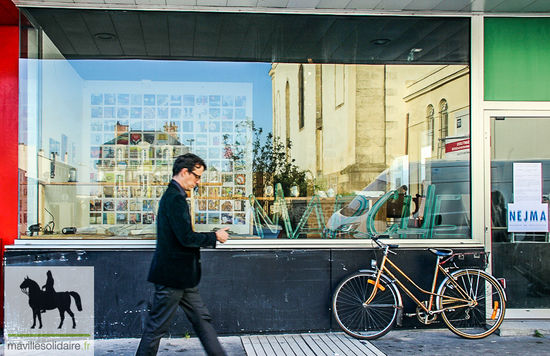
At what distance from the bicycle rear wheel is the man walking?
2.07m

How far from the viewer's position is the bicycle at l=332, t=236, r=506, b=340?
17.2ft

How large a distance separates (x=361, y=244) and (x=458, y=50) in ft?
9.24

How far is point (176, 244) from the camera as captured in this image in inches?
142

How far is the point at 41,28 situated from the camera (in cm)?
564

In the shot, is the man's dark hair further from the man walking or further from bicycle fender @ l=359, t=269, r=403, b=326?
bicycle fender @ l=359, t=269, r=403, b=326

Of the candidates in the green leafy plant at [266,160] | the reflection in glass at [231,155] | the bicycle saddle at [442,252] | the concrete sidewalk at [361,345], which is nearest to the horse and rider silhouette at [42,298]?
the concrete sidewalk at [361,345]

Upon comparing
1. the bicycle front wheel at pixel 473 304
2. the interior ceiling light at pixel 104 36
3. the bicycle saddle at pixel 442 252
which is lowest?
the bicycle front wheel at pixel 473 304

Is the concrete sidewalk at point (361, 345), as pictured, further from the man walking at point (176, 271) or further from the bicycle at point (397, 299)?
the man walking at point (176, 271)

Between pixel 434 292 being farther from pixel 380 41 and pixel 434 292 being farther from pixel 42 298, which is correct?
pixel 42 298

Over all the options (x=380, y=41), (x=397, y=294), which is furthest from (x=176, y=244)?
(x=380, y=41)

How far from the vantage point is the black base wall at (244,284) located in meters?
5.17

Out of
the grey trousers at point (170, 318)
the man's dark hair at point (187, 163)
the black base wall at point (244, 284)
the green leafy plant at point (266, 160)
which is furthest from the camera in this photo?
the green leafy plant at point (266, 160)

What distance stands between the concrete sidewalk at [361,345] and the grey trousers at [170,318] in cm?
120

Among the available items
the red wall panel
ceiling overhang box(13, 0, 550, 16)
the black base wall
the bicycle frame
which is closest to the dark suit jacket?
the black base wall
